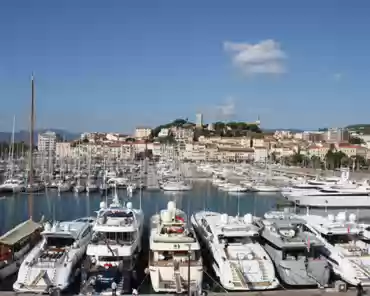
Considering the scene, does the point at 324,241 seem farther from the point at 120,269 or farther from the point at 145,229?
the point at 145,229

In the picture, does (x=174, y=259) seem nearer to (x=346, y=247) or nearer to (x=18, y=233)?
(x=346, y=247)

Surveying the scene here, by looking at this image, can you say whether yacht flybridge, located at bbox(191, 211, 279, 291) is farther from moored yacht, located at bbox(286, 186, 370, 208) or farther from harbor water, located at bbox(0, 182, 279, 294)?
moored yacht, located at bbox(286, 186, 370, 208)

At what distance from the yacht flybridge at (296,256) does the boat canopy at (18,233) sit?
985cm

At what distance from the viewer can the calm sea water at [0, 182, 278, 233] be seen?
122 feet

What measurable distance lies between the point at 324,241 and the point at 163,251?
6475 mm

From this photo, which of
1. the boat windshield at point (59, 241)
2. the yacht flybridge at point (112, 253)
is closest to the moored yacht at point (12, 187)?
the yacht flybridge at point (112, 253)

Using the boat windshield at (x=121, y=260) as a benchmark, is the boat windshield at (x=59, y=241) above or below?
above

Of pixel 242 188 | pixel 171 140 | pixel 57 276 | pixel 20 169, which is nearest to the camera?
pixel 57 276

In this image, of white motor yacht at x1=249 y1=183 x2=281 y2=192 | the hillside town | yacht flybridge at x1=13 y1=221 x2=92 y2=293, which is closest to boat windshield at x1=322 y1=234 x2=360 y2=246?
yacht flybridge at x1=13 y1=221 x2=92 y2=293

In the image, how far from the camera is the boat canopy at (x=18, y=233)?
18891 mm

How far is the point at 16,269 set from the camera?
18156 millimetres

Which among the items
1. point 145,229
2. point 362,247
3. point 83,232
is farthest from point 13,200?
point 362,247

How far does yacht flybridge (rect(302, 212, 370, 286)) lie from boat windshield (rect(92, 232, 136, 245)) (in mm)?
7246

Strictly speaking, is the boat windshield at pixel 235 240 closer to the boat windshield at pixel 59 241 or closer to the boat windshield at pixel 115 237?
the boat windshield at pixel 115 237
